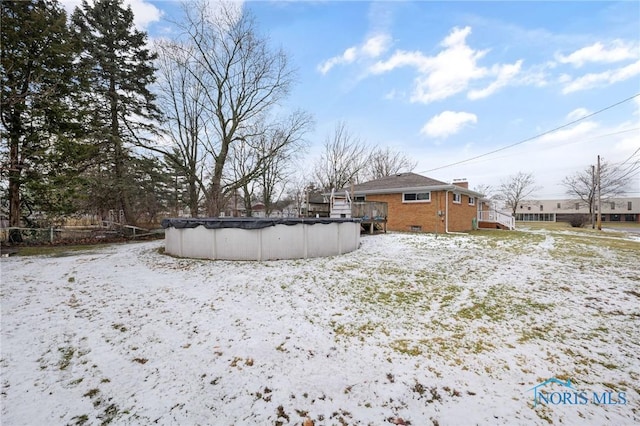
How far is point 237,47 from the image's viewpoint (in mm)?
14852

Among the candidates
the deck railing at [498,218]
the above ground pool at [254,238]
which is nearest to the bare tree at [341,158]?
the deck railing at [498,218]

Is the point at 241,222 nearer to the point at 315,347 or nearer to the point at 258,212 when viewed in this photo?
the point at 315,347

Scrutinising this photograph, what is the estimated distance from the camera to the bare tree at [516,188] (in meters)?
43.4

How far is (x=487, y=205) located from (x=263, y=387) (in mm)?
25823

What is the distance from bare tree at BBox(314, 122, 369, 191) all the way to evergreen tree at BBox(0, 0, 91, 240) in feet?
69.0

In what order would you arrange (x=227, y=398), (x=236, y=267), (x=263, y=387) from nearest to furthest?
(x=227, y=398) < (x=263, y=387) < (x=236, y=267)

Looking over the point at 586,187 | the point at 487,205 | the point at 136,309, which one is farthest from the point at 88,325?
the point at 586,187

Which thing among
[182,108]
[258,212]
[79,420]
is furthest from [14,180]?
[258,212]

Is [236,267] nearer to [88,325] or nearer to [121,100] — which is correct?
[88,325]

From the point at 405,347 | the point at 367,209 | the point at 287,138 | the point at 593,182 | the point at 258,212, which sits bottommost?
the point at 405,347

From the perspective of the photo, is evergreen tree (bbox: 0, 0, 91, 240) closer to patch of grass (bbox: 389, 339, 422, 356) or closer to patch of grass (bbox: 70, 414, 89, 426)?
patch of grass (bbox: 70, 414, 89, 426)

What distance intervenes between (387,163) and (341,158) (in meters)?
6.83

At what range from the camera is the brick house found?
14227mm

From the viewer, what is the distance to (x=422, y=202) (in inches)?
582
